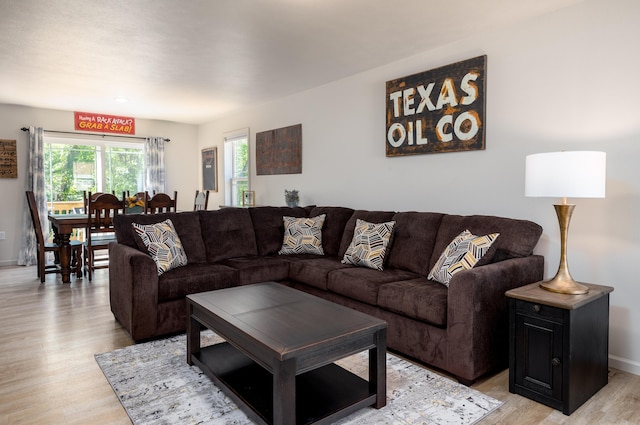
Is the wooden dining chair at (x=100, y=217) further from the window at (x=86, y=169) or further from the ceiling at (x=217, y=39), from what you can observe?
the window at (x=86, y=169)

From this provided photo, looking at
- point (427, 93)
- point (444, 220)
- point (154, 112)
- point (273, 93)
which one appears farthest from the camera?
point (154, 112)

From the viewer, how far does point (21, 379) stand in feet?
7.75

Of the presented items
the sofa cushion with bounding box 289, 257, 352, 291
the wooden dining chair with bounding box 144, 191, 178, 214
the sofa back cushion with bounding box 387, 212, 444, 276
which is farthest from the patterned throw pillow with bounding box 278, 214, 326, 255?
the wooden dining chair with bounding box 144, 191, 178, 214

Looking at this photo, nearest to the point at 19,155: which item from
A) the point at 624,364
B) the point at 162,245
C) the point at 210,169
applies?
the point at 210,169

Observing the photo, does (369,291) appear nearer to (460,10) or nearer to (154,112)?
(460,10)

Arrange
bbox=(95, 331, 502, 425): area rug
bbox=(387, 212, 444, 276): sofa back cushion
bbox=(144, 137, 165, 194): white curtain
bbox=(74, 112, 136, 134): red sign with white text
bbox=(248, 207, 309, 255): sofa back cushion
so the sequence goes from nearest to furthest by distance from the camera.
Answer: bbox=(95, 331, 502, 425): area rug, bbox=(387, 212, 444, 276): sofa back cushion, bbox=(248, 207, 309, 255): sofa back cushion, bbox=(74, 112, 136, 134): red sign with white text, bbox=(144, 137, 165, 194): white curtain

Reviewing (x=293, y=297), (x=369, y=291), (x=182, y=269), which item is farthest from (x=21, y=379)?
(x=369, y=291)

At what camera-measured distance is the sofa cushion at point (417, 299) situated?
238 cm

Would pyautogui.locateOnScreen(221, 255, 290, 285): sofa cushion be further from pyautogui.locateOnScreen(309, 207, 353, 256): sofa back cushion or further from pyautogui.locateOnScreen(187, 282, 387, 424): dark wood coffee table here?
pyautogui.locateOnScreen(187, 282, 387, 424): dark wood coffee table

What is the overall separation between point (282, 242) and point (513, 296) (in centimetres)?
247

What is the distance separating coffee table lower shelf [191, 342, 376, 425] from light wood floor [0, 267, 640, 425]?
51 centimetres

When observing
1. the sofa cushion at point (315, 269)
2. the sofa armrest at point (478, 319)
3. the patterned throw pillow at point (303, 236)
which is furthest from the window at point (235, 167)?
the sofa armrest at point (478, 319)

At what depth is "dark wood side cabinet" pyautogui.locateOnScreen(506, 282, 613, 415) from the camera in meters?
2.02

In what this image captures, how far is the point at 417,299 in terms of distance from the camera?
250 centimetres
